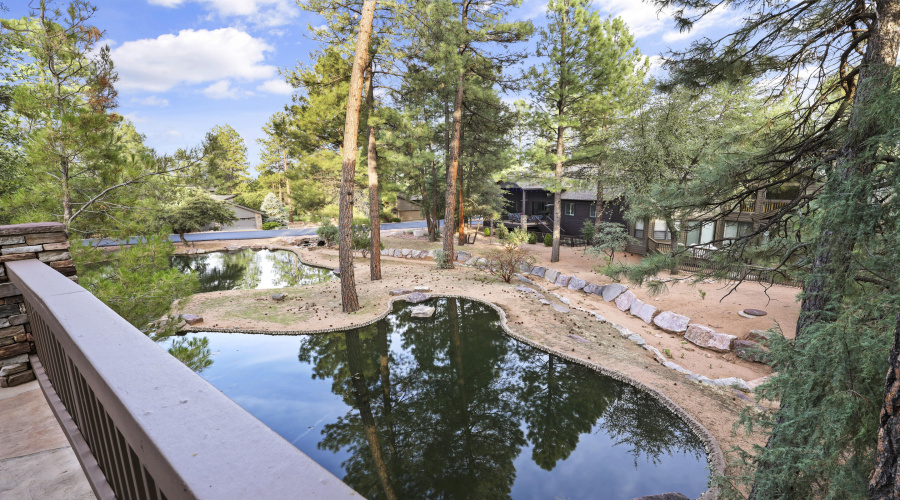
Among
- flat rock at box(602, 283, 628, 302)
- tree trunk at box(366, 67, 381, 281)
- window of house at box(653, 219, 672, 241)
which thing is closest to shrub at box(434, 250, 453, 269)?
tree trunk at box(366, 67, 381, 281)

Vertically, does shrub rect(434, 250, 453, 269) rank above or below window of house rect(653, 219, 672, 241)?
below

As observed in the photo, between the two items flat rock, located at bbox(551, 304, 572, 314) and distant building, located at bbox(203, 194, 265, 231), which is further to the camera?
distant building, located at bbox(203, 194, 265, 231)

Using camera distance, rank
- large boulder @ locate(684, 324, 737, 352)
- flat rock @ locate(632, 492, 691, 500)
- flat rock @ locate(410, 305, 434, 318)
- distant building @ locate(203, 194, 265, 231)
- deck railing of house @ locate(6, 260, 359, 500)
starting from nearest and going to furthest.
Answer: deck railing of house @ locate(6, 260, 359, 500)
flat rock @ locate(632, 492, 691, 500)
large boulder @ locate(684, 324, 737, 352)
flat rock @ locate(410, 305, 434, 318)
distant building @ locate(203, 194, 265, 231)

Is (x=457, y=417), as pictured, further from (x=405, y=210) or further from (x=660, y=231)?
(x=405, y=210)

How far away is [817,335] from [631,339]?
660cm

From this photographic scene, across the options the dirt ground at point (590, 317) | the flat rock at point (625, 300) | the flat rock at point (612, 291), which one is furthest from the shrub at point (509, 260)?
the flat rock at point (625, 300)

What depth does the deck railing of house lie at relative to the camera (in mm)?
639

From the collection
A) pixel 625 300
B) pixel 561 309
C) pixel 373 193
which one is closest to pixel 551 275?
pixel 625 300

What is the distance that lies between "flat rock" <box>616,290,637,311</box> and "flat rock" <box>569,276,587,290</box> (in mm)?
1677

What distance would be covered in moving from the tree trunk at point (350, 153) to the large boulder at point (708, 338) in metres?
8.69

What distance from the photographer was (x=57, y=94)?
595cm

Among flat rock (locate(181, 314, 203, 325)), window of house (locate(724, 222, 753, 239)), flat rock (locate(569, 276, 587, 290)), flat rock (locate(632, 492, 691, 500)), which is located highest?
window of house (locate(724, 222, 753, 239))

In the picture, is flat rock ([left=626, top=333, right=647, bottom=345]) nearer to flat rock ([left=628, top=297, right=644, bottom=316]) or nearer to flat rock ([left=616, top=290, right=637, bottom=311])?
flat rock ([left=628, top=297, right=644, bottom=316])

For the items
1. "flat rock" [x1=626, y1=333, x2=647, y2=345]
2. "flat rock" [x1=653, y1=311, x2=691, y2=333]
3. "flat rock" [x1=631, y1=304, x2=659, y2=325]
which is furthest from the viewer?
"flat rock" [x1=631, y1=304, x2=659, y2=325]
